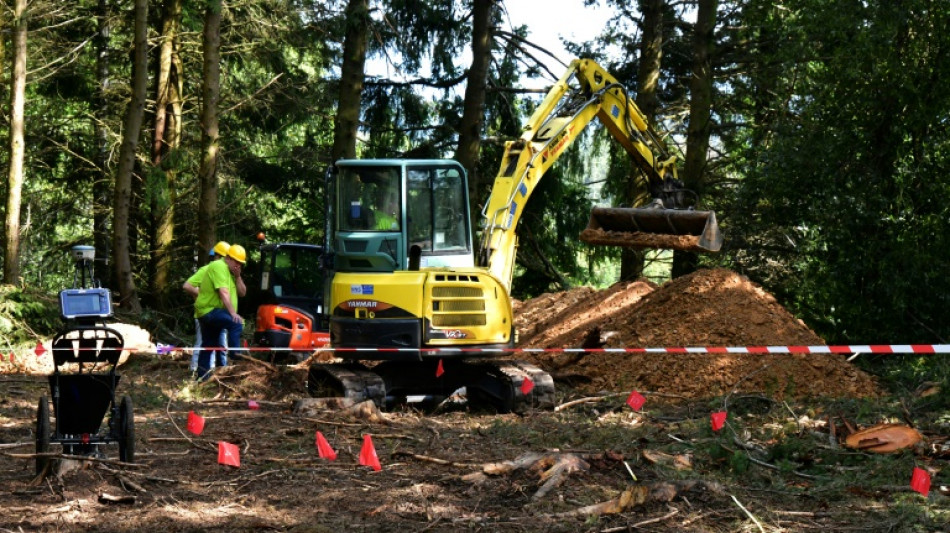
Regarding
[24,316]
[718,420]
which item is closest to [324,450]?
[718,420]

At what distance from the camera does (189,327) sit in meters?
22.5

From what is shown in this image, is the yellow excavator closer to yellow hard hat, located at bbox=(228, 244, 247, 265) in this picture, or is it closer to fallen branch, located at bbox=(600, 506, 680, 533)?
yellow hard hat, located at bbox=(228, 244, 247, 265)

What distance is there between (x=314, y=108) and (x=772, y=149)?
991 cm

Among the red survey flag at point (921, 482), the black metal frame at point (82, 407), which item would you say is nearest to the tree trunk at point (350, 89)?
the black metal frame at point (82, 407)

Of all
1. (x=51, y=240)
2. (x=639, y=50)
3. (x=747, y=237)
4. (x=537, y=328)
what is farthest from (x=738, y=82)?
(x=51, y=240)

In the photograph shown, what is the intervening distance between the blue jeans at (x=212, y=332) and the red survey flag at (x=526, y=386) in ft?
12.4

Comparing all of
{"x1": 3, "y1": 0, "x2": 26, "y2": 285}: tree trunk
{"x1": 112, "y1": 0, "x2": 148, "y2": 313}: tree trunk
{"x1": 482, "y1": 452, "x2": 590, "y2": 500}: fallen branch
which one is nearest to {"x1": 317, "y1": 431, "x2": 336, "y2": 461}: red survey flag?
{"x1": 482, "y1": 452, "x2": 590, "y2": 500}: fallen branch

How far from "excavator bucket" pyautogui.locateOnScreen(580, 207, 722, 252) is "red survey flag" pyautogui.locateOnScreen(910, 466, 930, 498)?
19.6 ft

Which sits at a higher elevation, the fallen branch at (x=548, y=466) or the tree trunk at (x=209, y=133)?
the tree trunk at (x=209, y=133)

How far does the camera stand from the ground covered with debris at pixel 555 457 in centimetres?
664

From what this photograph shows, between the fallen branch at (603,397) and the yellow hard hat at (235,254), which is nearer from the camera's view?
the fallen branch at (603,397)

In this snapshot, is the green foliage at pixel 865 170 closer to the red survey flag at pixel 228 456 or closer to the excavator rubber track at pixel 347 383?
the excavator rubber track at pixel 347 383

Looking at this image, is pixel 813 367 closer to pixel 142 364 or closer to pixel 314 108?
pixel 142 364

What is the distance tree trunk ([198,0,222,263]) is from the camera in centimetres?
1828
